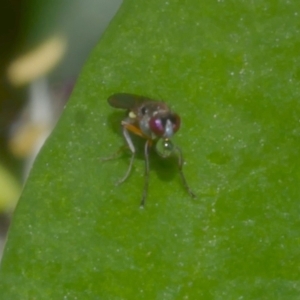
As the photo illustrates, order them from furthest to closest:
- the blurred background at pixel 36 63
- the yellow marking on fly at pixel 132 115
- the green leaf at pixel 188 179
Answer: the blurred background at pixel 36 63 → the yellow marking on fly at pixel 132 115 → the green leaf at pixel 188 179

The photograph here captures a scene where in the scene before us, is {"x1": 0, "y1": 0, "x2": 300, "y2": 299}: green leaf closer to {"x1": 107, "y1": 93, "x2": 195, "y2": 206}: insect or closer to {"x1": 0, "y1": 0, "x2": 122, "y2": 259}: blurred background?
{"x1": 107, "y1": 93, "x2": 195, "y2": 206}: insect

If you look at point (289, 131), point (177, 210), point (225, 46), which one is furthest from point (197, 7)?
point (177, 210)

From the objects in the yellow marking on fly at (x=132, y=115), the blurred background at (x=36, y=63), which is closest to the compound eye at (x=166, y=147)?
the yellow marking on fly at (x=132, y=115)

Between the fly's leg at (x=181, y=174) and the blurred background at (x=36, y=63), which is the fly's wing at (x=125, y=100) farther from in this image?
the blurred background at (x=36, y=63)

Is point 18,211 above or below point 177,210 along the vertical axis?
above

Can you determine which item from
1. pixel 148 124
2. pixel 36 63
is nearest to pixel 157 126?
pixel 148 124

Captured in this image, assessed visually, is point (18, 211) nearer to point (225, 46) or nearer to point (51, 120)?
point (225, 46)
